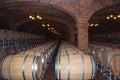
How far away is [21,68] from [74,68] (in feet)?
4.73

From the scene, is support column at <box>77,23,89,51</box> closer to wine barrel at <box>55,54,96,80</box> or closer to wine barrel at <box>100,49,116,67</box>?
wine barrel at <box>100,49,116,67</box>

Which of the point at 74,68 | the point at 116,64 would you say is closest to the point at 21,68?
the point at 74,68

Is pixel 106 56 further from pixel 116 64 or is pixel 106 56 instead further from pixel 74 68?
pixel 74 68

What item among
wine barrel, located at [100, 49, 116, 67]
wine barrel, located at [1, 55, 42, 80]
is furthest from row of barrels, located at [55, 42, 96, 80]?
wine barrel, located at [100, 49, 116, 67]

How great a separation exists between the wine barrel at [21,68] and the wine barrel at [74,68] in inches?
25.7

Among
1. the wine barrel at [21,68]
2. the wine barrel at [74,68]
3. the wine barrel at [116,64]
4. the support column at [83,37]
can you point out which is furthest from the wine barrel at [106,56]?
the support column at [83,37]

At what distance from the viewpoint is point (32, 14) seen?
52.3 feet

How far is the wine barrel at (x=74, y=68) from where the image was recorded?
4773mm

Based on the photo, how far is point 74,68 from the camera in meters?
4.80

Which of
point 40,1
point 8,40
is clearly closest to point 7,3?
point 40,1

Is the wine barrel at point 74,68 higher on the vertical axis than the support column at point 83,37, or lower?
lower

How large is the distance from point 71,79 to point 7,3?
289 inches

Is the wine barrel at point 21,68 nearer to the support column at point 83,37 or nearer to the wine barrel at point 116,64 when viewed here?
the wine barrel at point 116,64

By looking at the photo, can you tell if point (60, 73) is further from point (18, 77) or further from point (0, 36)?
point (0, 36)
